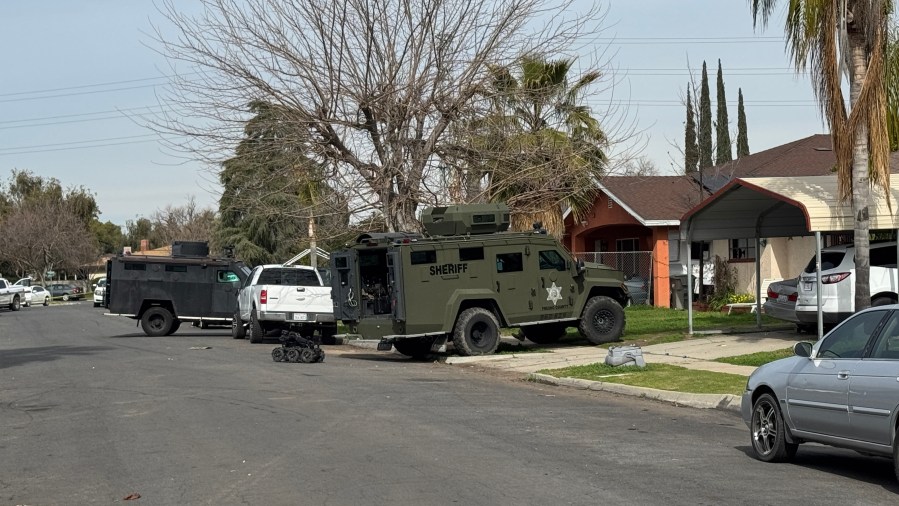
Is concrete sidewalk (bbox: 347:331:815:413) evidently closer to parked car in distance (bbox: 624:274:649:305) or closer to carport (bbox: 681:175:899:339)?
carport (bbox: 681:175:899:339)

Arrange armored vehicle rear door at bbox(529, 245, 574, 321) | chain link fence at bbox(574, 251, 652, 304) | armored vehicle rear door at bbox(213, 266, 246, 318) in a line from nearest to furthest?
armored vehicle rear door at bbox(529, 245, 574, 321), armored vehicle rear door at bbox(213, 266, 246, 318), chain link fence at bbox(574, 251, 652, 304)

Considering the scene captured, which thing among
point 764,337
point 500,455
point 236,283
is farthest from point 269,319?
point 500,455

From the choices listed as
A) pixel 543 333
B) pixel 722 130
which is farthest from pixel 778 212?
pixel 722 130

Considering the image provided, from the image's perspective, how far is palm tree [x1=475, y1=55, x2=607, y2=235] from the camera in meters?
26.9

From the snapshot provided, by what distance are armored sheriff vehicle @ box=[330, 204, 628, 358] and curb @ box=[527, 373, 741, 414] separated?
12.8 ft

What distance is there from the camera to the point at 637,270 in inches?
1415

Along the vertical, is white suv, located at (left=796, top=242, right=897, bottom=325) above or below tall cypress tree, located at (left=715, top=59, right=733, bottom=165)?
below

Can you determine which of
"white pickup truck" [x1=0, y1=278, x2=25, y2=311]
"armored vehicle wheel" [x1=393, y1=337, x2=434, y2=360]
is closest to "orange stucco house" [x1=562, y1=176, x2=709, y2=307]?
"armored vehicle wheel" [x1=393, y1=337, x2=434, y2=360]

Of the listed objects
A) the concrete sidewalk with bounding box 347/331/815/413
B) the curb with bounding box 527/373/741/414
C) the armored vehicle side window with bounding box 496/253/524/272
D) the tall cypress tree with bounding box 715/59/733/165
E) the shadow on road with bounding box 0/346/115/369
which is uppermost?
the tall cypress tree with bounding box 715/59/733/165

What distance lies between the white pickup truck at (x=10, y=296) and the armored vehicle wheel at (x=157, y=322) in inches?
1219

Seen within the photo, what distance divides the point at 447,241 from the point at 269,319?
7.16 m

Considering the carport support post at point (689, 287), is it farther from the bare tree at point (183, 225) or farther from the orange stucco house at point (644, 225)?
the bare tree at point (183, 225)

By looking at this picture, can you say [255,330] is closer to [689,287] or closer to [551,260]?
[551,260]

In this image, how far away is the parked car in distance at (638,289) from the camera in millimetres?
35062
